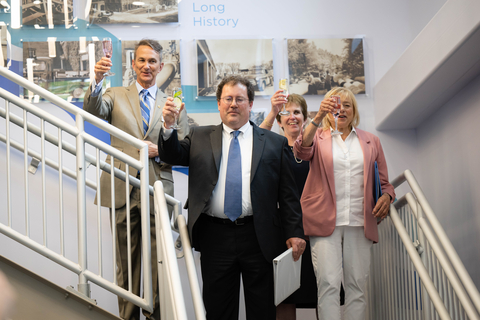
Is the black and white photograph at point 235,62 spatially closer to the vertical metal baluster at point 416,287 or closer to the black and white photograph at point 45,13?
the black and white photograph at point 45,13

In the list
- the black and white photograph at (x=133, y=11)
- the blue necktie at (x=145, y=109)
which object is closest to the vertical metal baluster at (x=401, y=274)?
the blue necktie at (x=145, y=109)

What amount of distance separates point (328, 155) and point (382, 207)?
0.44 metres

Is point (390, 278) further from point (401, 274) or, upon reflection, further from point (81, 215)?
point (81, 215)

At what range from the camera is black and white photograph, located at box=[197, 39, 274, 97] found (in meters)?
4.27

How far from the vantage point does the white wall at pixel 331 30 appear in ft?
14.1

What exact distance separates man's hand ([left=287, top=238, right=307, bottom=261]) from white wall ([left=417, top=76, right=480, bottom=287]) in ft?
5.34

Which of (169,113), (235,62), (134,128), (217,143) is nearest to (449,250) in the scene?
(217,143)

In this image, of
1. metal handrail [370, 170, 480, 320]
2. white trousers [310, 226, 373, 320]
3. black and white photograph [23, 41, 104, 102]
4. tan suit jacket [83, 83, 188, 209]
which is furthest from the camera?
black and white photograph [23, 41, 104, 102]

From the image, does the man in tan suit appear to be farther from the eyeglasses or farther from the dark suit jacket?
the eyeglasses

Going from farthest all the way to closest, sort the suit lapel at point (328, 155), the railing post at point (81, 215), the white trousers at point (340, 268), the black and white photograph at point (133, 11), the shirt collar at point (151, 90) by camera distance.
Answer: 1. the black and white photograph at point (133, 11)
2. the shirt collar at point (151, 90)
3. the suit lapel at point (328, 155)
4. the white trousers at point (340, 268)
5. the railing post at point (81, 215)

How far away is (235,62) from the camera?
14.1 ft

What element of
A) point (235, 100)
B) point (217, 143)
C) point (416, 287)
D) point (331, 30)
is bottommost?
point (416, 287)

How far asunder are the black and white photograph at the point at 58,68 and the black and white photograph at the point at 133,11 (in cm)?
37

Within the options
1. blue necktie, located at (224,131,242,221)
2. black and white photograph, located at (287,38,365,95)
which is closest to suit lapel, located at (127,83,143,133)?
blue necktie, located at (224,131,242,221)
